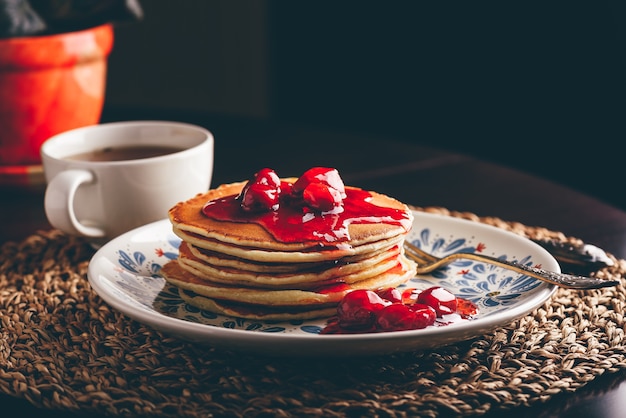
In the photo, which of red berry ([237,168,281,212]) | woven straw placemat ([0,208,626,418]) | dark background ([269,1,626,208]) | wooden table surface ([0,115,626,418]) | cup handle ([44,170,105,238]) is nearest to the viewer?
woven straw placemat ([0,208,626,418])

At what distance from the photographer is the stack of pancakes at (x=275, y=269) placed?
3.49 ft

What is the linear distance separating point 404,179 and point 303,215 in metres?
0.73

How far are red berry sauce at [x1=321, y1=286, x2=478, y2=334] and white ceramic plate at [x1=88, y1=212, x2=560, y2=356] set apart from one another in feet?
0.13

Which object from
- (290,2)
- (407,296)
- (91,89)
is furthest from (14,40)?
(290,2)

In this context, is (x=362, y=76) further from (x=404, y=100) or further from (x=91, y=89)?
(x=91, y=89)

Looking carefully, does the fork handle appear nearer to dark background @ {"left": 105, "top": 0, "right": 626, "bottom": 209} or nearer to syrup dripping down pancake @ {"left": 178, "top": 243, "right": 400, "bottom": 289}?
syrup dripping down pancake @ {"left": 178, "top": 243, "right": 400, "bottom": 289}

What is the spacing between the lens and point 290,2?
377cm

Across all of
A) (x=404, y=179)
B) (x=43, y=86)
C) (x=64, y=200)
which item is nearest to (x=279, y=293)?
(x=64, y=200)

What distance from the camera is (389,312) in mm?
1002

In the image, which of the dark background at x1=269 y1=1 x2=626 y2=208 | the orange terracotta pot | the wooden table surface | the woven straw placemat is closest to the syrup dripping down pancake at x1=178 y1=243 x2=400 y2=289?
the woven straw placemat

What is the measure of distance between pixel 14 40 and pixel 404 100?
6.59ft

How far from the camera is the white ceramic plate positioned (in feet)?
3.02

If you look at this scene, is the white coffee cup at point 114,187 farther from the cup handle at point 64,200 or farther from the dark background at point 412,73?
the dark background at point 412,73

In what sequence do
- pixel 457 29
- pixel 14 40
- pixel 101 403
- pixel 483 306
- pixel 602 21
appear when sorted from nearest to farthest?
pixel 101 403
pixel 483 306
pixel 14 40
pixel 602 21
pixel 457 29
